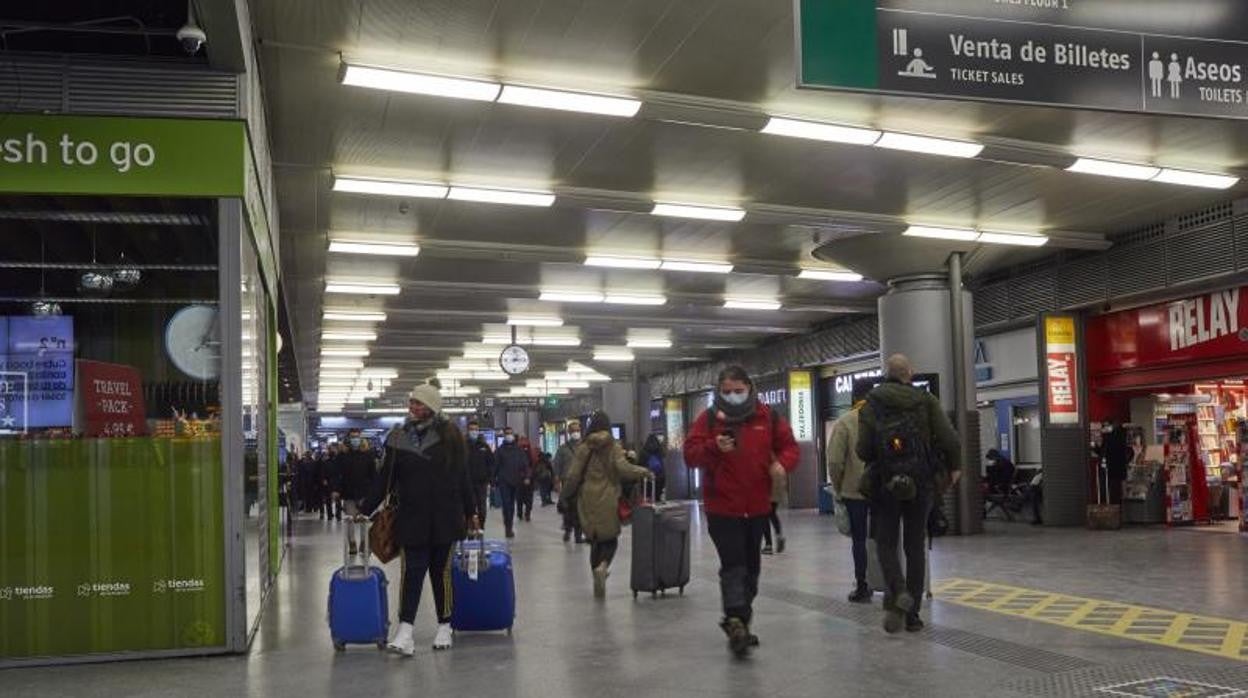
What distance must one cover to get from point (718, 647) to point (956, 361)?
9771 millimetres

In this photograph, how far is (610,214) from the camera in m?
13.9

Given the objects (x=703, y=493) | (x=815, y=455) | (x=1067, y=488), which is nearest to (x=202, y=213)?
(x=703, y=493)

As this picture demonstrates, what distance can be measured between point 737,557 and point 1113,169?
24.2 ft

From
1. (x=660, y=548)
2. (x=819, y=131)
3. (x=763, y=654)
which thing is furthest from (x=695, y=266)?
(x=763, y=654)

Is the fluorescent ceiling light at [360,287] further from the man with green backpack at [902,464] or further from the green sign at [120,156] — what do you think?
the man with green backpack at [902,464]

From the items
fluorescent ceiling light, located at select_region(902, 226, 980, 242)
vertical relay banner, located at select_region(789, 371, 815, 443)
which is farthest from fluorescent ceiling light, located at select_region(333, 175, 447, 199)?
vertical relay banner, located at select_region(789, 371, 815, 443)

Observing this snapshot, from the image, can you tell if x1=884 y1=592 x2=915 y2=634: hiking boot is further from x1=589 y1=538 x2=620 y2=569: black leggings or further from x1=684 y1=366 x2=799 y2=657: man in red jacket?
x1=589 y1=538 x2=620 y2=569: black leggings

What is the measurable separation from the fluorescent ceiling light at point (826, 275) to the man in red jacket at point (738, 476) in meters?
11.3

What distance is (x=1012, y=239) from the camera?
15.4m

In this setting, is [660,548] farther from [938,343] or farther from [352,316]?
[352,316]

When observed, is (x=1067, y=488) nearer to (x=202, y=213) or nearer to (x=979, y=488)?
(x=979, y=488)

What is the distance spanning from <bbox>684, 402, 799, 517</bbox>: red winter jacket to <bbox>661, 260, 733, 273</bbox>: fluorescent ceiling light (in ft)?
33.4

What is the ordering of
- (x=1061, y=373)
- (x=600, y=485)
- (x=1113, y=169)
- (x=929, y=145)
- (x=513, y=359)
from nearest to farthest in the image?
(x=600, y=485) < (x=929, y=145) < (x=1113, y=169) < (x=1061, y=373) < (x=513, y=359)

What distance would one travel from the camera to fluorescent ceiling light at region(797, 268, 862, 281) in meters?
18.0
